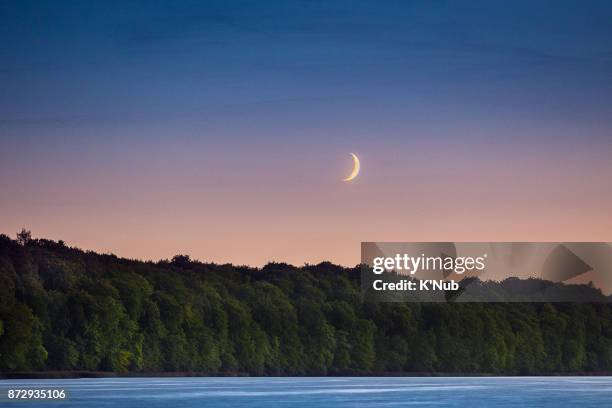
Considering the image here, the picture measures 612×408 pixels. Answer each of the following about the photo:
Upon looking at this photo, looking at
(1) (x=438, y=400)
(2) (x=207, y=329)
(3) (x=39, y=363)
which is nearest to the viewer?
(1) (x=438, y=400)

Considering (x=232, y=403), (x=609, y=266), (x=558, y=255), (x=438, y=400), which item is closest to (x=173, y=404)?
(x=232, y=403)

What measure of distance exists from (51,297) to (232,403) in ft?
319

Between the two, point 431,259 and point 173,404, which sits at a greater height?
Answer: point 431,259

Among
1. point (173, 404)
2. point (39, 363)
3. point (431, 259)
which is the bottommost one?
point (173, 404)

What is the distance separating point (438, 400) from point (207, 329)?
116 m

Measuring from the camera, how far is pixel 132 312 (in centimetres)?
Answer: 18650

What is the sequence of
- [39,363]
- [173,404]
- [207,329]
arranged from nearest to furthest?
[173,404]
[39,363]
[207,329]

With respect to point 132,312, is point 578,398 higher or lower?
lower

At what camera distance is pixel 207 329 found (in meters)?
199

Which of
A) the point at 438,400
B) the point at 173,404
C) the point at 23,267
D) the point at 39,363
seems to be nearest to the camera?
the point at 173,404

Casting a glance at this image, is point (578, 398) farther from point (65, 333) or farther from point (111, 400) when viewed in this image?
point (65, 333)

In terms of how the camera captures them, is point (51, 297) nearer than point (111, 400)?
No

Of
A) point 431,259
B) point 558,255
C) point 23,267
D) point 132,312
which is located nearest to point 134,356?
point 132,312

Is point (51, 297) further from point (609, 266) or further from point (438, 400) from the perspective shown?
point (438, 400)
